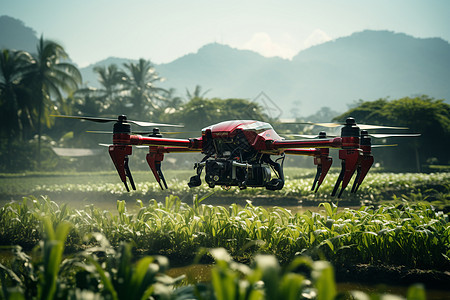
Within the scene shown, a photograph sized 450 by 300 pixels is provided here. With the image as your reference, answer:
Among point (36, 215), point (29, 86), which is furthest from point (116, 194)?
point (29, 86)

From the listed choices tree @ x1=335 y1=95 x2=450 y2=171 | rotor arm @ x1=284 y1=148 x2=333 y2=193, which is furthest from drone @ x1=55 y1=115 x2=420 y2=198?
tree @ x1=335 y1=95 x2=450 y2=171

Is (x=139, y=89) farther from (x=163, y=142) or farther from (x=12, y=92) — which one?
(x=163, y=142)

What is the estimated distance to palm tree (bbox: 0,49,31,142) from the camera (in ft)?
127

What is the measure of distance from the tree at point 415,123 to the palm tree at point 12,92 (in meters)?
32.3

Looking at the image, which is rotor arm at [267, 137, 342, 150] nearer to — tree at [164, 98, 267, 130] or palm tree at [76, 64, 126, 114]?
tree at [164, 98, 267, 130]

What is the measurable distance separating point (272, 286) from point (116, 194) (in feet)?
59.3

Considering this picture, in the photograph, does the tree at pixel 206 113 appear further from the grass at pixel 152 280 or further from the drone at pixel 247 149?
the grass at pixel 152 280

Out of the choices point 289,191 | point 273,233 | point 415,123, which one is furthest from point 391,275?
point 415,123

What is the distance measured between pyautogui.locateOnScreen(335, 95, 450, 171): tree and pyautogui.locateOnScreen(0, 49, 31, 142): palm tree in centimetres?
3231

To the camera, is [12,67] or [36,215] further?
[12,67]

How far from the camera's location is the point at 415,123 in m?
36.3

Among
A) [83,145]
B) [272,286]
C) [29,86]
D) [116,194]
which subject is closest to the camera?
[272,286]

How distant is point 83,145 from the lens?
2302 inches

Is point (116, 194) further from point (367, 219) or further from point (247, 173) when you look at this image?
point (247, 173)
